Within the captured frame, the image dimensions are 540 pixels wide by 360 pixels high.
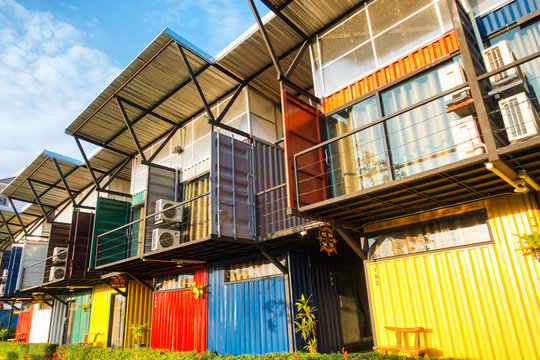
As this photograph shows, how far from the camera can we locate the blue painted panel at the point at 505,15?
746 centimetres

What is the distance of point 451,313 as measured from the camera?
7.57m

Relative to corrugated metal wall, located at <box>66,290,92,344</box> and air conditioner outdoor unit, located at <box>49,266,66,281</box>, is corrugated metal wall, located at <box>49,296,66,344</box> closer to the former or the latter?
corrugated metal wall, located at <box>66,290,92,344</box>

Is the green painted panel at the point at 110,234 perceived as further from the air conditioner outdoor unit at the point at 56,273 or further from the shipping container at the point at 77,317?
the shipping container at the point at 77,317

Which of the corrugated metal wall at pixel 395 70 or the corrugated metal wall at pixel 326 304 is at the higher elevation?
the corrugated metal wall at pixel 395 70

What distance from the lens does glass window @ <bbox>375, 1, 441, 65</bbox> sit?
348 inches

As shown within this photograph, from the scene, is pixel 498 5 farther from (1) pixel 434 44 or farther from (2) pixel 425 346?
(2) pixel 425 346

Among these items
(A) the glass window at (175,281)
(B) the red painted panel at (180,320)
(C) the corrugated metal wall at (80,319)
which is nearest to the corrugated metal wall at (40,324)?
(C) the corrugated metal wall at (80,319)

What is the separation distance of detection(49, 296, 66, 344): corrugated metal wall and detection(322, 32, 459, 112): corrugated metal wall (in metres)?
20.6

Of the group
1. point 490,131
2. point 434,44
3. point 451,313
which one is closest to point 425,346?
point 451,313

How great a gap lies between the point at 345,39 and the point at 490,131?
590 cm

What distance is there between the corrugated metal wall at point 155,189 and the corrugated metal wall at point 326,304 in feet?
19.8

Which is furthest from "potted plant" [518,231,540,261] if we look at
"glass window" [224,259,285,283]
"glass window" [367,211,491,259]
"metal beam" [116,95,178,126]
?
"metal beam" [116,95,178,126]

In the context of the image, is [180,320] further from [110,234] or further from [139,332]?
[110,234]

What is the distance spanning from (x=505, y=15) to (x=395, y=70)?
2394 millimetres
